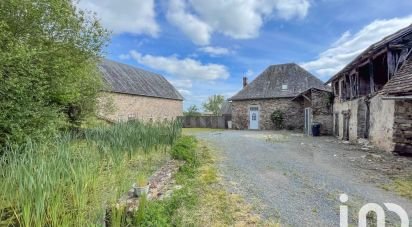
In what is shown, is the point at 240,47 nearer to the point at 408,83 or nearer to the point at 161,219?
the point at 408,83

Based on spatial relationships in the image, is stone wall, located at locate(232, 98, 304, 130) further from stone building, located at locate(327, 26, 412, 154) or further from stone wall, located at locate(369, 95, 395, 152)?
stone wall, located at locate(369, 95, 395, 152)

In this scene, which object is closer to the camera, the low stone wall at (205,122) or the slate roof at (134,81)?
the slate roof at (134,81)

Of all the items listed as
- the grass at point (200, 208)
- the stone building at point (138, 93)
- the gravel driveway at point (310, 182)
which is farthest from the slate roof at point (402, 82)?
the stone building at point (138, 93)

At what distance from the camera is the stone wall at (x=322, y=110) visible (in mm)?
16266

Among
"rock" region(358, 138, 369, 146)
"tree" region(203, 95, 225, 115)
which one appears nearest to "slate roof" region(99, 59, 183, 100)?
"rock" region(358, 138, 369, 146)

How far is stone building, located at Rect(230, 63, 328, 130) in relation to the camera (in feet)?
67.5

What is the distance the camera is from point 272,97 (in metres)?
21.1

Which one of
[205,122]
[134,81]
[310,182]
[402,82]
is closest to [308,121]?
[402,82]

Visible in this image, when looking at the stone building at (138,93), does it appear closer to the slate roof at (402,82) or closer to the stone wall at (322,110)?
the stone wall at (322,110)

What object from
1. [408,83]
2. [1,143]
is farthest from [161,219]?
[408,83]

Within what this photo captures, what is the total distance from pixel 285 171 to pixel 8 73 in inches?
252

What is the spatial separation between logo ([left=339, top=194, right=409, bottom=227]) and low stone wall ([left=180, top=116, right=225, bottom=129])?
22143mm

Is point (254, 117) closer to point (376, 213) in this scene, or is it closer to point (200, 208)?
point (376, 213)

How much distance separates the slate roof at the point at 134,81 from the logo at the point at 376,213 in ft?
57.7
